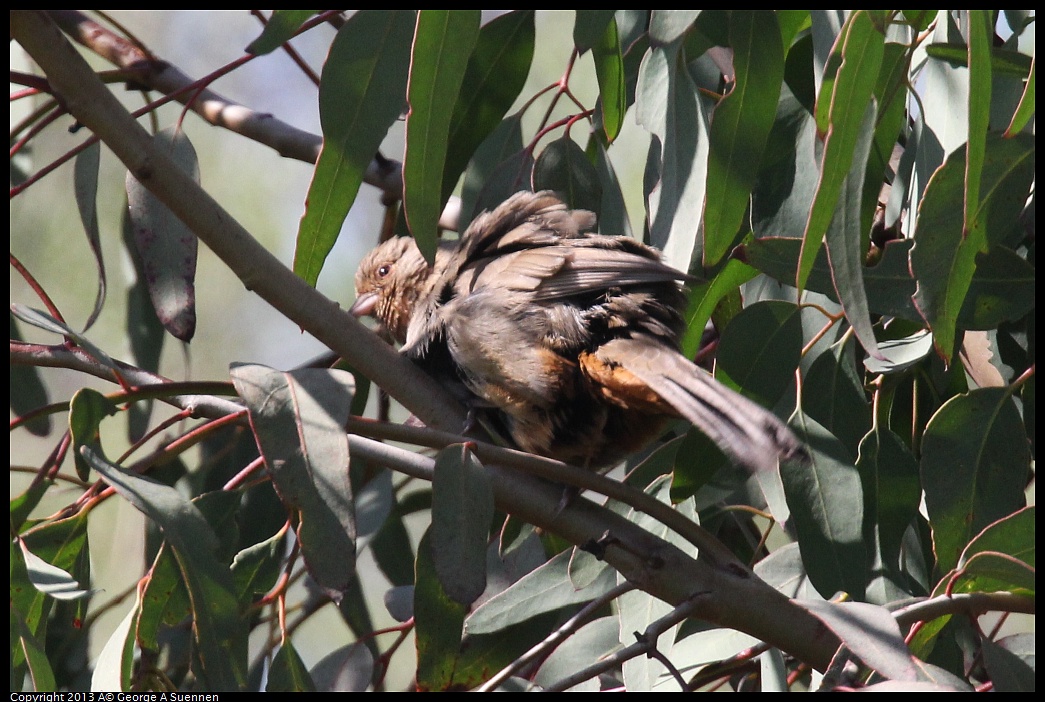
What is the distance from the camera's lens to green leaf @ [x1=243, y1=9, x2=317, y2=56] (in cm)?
219

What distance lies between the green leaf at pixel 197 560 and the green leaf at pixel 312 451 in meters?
0.34

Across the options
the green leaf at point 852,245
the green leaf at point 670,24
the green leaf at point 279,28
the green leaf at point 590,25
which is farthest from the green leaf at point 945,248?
the green leaf at point 279,28

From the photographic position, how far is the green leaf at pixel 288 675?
7.89 feet

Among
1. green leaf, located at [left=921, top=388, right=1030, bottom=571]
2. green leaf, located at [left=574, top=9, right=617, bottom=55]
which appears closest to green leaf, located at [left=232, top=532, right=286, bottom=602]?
green leaf, located at [left=574, top=9, right=617, bottom=55]

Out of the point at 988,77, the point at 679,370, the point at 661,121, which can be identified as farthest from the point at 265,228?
the point at 988,77

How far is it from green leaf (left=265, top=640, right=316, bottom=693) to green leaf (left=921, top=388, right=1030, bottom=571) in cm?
156

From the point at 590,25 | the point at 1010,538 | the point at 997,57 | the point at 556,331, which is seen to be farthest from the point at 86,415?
the point at 997,57

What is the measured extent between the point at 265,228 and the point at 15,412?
253 cm

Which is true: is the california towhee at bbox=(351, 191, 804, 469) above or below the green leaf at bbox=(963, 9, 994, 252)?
below

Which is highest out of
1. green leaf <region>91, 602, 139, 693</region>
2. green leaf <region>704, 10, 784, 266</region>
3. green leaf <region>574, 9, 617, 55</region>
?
green leaf <region>574, 9, 617, 55</region>

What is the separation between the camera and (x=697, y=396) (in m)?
2.19

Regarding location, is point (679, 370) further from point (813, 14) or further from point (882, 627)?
point (813, 14)

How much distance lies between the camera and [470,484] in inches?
78.8

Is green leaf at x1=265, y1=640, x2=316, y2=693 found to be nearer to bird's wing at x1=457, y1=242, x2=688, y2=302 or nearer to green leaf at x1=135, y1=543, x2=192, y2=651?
green leaf at x1=135, y1=543, x2=192, y2=651
